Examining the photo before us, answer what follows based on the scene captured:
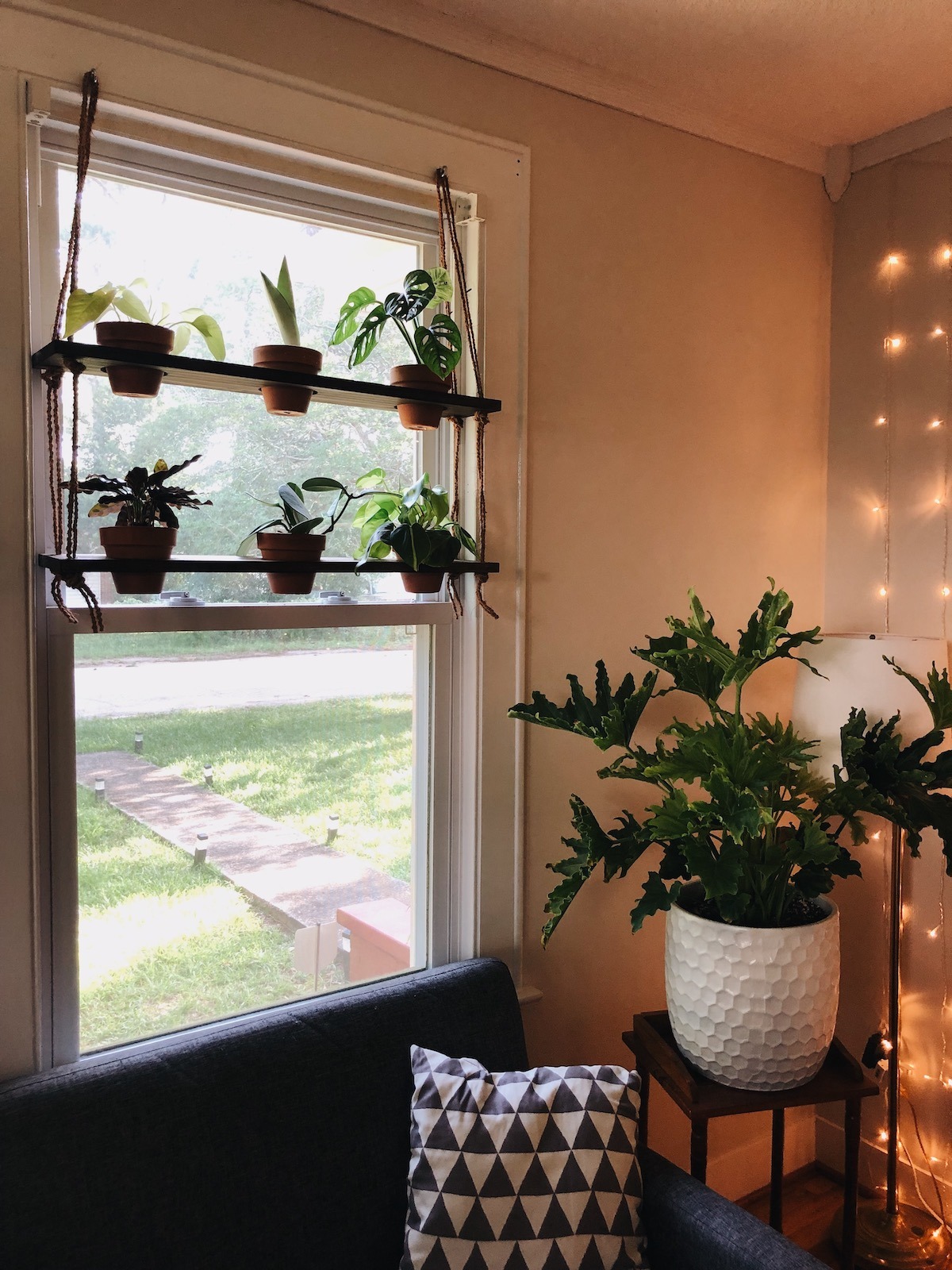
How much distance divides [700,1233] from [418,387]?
157 centimetres

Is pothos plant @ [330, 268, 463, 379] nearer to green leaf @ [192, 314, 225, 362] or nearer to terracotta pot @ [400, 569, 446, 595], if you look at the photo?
green leaf @ [192, 314, 225, 362]

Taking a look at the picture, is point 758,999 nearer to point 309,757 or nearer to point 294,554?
point 309,757

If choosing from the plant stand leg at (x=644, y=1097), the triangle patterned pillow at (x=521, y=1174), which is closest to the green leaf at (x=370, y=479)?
the triangle patterned pillow at (x=521, y=1174)

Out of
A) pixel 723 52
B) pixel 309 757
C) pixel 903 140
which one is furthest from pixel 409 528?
pixel 903 140

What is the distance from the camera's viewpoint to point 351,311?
181 centimetres

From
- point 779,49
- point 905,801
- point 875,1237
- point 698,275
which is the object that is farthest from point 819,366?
point 875,1237

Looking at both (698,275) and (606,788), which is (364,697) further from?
(698,275)

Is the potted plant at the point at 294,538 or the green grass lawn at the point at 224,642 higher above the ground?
the potted plant at the point at 294,538

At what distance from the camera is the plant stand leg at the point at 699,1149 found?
1.82m

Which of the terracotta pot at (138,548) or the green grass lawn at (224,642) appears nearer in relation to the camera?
the terracotta pot at (138,548)

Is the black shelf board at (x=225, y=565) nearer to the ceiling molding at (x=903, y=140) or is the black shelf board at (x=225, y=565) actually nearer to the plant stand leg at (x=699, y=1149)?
the plant stand leg at (x=699, y=1149)

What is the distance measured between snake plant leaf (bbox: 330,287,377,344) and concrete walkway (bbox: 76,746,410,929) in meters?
0.87

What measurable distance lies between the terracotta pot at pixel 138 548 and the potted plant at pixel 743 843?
29.7 inches

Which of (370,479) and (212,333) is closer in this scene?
(212,333)
